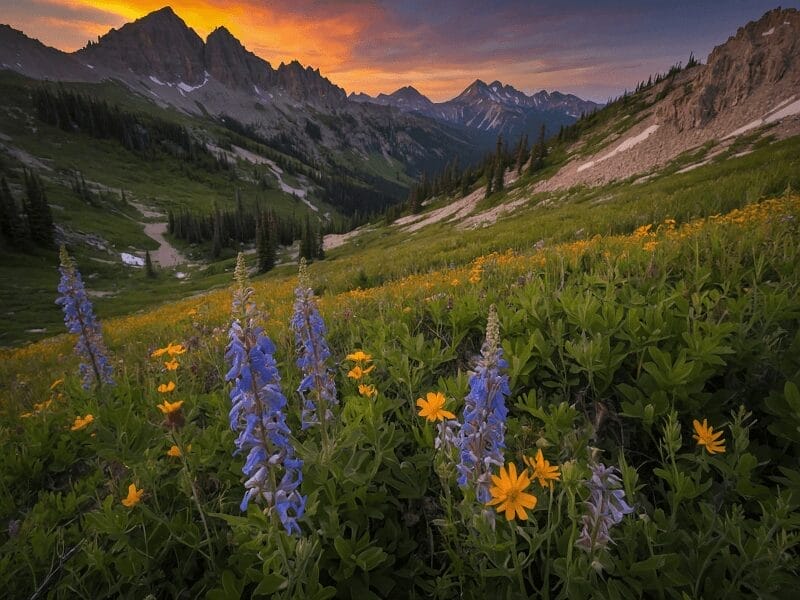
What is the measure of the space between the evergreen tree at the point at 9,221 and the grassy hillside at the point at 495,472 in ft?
419

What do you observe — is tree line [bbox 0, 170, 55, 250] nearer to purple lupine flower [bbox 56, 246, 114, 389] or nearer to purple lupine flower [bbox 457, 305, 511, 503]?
purple lupine flower [bbox 56, 246, 114, 389]

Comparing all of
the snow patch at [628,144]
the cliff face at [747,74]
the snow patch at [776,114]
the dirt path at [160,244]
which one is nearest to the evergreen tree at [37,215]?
the dirt path at [160,244]

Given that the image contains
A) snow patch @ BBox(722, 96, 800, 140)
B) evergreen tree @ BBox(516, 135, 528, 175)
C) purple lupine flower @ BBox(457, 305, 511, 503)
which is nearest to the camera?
purple lupine flower @ BBox(457, 305, 511, 503)

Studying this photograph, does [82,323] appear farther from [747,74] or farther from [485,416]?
[747,74]

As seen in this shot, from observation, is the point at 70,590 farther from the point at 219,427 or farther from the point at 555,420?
the point at 555,420

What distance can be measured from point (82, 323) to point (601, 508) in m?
7.15

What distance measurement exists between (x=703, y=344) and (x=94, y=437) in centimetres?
523

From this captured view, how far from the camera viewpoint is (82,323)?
5863mm

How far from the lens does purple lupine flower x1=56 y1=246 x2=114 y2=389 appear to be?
5551 millimetres

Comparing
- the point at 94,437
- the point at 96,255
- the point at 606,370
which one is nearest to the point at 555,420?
the point at 606,370

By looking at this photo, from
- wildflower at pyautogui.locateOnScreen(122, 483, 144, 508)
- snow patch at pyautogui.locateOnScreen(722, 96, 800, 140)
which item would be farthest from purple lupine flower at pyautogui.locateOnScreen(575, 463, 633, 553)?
snow patch at pyautogui.locateOnScreen(722, 96, 800, 140)

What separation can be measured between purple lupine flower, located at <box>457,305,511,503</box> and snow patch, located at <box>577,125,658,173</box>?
62893mm

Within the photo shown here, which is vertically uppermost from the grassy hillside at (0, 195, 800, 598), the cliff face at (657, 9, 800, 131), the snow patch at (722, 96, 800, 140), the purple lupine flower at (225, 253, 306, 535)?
the cliff face at (657, 9, 800, 131)

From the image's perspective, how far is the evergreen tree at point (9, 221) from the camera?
92.2 metres
